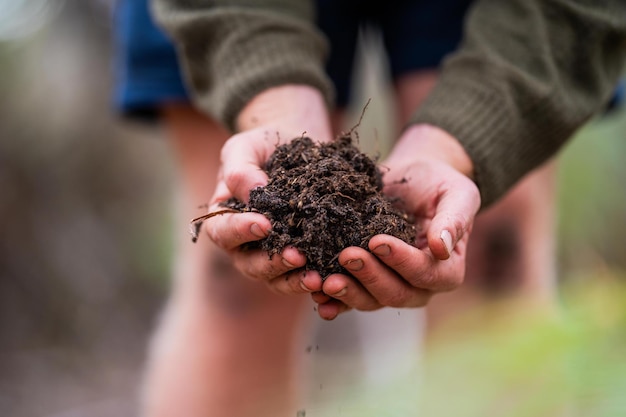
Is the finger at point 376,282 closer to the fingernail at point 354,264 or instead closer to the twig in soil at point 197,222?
the fingernail at point 354,264

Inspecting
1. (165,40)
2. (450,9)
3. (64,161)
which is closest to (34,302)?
(64,161)

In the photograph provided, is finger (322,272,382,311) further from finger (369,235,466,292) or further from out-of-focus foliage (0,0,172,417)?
out-of-focus foliage (0,0,172,417)

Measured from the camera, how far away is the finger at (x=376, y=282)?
1087 millimetres

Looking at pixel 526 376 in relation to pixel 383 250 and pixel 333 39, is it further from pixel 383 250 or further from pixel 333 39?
pixel 333 39

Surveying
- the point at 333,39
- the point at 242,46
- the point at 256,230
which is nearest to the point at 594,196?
the point at 333,39

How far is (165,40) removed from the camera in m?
1.77

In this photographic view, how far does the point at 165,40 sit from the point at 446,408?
1.17 metres

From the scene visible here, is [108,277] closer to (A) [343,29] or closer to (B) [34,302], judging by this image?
(B) [34,302]

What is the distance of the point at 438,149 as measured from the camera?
1389 millimetres

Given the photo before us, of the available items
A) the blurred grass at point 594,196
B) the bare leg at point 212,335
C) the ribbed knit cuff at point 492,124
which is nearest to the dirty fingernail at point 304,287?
the ribbed knit cuff at point 492,124

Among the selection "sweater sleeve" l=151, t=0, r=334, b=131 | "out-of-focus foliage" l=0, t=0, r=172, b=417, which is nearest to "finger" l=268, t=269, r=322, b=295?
"sweater sleeve" l=151, t=0, r=334, b=131

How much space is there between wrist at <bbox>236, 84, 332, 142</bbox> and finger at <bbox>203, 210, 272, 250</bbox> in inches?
11.4

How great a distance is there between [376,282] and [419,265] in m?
0.08

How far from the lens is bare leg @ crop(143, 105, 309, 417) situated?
5.71 feet
